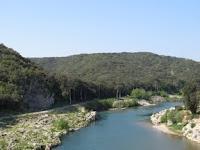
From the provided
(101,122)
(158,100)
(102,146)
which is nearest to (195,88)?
(101,122)

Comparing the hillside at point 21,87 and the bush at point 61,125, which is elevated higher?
the hillside at point 21,87

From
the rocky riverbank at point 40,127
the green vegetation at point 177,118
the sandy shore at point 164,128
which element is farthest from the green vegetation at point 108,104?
the sandy shore at point 164,128

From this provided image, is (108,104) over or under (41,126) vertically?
over

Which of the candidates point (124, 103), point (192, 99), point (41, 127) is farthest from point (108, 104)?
point (41, 127)

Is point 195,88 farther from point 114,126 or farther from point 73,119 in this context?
point 73,119

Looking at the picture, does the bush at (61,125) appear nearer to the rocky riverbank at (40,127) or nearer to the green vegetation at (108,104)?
the rocky riverbank at (40,127)

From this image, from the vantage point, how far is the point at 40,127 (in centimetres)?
10056

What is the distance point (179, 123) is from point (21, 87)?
53.9 meters

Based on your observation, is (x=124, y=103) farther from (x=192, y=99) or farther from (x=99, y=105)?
(x=192, y=99)

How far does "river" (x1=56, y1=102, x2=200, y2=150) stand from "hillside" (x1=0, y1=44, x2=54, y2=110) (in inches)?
965

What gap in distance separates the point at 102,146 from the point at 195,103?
1262 inches

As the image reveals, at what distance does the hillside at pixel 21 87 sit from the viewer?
127 m

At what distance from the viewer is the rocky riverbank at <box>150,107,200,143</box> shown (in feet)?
304

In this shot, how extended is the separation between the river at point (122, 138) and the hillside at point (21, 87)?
965 inches
